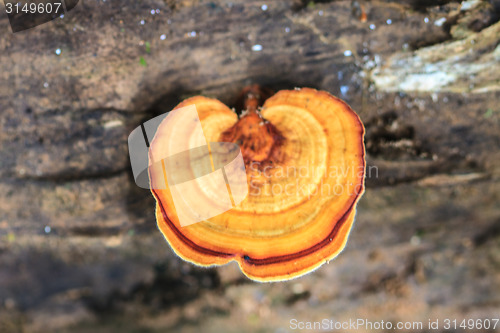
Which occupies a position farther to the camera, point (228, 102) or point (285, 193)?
point (228, 102)

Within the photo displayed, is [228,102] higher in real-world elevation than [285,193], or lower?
higher

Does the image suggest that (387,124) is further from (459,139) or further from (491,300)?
(491,300)

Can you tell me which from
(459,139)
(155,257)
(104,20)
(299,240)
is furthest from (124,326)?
(459,139)

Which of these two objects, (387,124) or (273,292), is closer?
(387,124)

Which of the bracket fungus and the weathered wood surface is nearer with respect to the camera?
the bracket fungus
